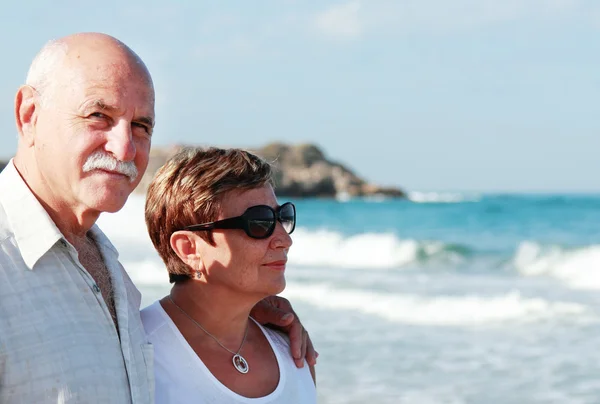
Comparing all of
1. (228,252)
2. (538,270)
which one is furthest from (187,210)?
(538,270)

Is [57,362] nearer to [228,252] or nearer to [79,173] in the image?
[79,173]

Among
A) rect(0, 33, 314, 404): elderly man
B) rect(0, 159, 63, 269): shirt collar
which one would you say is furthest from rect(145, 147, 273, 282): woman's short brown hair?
rect(0, 159, 63, 269): shirt collar

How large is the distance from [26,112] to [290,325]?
1272 mm

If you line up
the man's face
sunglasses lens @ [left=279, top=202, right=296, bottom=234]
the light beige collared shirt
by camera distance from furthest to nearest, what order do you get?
sunglasses lens @ [left=279, top=202, right=296, bottom=234]
the man's face
the light beige collared shirt

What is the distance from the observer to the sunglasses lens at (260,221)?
2623 millimetres

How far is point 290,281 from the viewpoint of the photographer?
49.3 feet

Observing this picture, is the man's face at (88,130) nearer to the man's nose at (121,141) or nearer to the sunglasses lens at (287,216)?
the man's nose at (121,141)

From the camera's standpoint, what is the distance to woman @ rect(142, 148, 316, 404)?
8.54 ft

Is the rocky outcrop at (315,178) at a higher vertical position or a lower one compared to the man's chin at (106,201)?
higher

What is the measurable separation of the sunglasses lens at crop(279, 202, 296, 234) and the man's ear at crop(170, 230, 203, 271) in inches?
11.4

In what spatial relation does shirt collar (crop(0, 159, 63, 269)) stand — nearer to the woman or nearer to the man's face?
the man's face

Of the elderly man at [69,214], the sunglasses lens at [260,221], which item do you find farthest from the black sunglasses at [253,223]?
the elderly man at [69,214]

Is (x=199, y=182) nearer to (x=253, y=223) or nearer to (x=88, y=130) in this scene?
(x=253, y=223)

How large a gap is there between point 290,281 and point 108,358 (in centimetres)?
1309
